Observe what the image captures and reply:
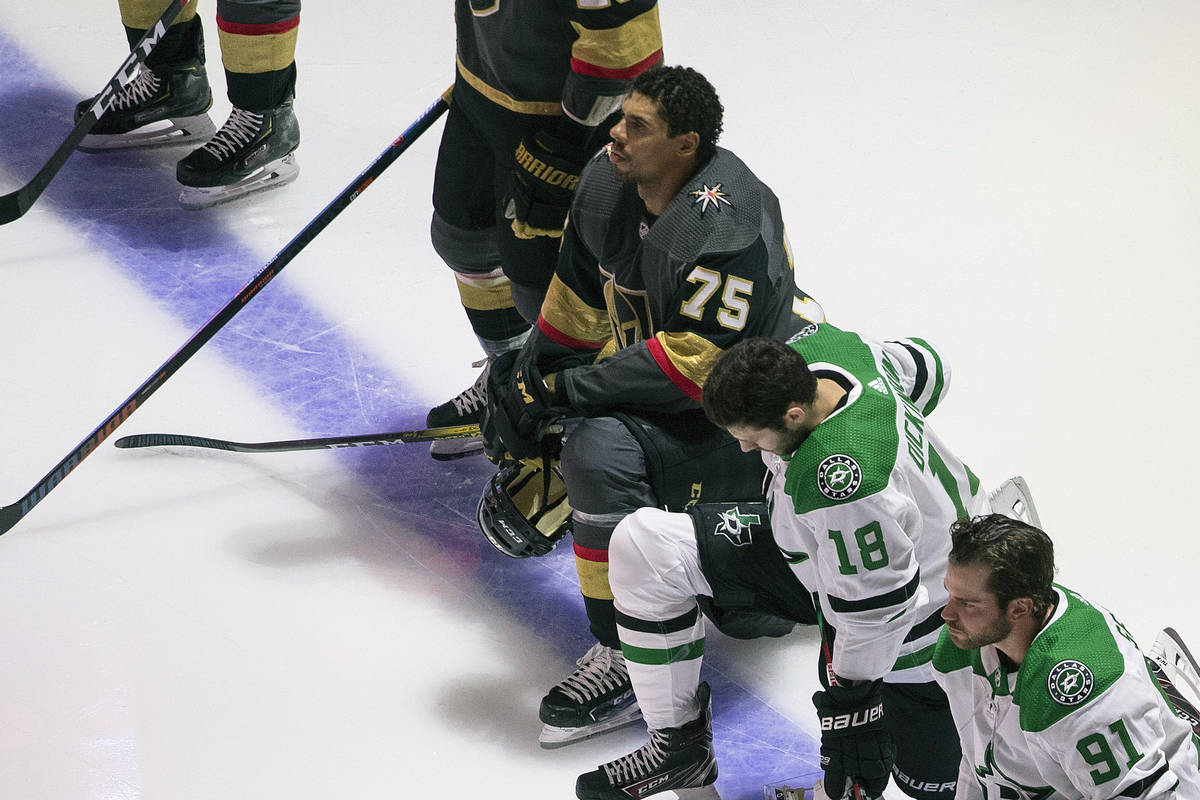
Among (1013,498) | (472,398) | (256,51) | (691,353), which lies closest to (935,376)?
(1013,498)

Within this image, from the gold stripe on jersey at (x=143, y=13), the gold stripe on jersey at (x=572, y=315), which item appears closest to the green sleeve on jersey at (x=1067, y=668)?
the gold stripe on jersey at (x=572, y=315)

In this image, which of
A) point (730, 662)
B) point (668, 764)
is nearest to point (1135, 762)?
point (668, 764)

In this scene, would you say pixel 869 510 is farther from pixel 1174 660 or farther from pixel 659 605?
pixel 1174 660

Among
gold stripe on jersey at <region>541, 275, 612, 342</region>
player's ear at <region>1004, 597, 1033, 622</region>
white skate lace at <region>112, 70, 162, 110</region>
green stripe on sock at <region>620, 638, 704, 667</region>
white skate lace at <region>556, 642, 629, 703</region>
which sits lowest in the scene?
white skate lace at <region>556, 642, 629, 703</region>

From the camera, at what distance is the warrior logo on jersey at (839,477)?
221 centimetres

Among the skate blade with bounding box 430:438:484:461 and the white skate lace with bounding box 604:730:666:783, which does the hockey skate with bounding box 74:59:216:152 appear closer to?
the skate blade with bounding box 430:438:484:461

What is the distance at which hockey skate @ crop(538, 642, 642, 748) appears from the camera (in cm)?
289

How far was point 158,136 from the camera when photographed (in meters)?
4.75

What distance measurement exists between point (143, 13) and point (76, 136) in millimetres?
609

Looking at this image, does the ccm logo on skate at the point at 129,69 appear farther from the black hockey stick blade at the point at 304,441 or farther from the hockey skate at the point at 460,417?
the hockey skate at the point at 460,417

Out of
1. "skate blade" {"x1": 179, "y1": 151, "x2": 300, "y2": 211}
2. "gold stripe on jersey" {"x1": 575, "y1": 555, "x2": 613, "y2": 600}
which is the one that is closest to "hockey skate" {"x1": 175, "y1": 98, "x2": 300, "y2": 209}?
"skate blade" {"x1": 179, "y1": 151, "x2": 300, "y2": 211}

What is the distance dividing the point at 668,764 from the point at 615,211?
1.06 metres

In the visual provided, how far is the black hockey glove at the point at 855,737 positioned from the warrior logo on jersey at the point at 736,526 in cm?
34

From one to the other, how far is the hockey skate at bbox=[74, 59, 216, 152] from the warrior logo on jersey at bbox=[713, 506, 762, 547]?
274 cm
